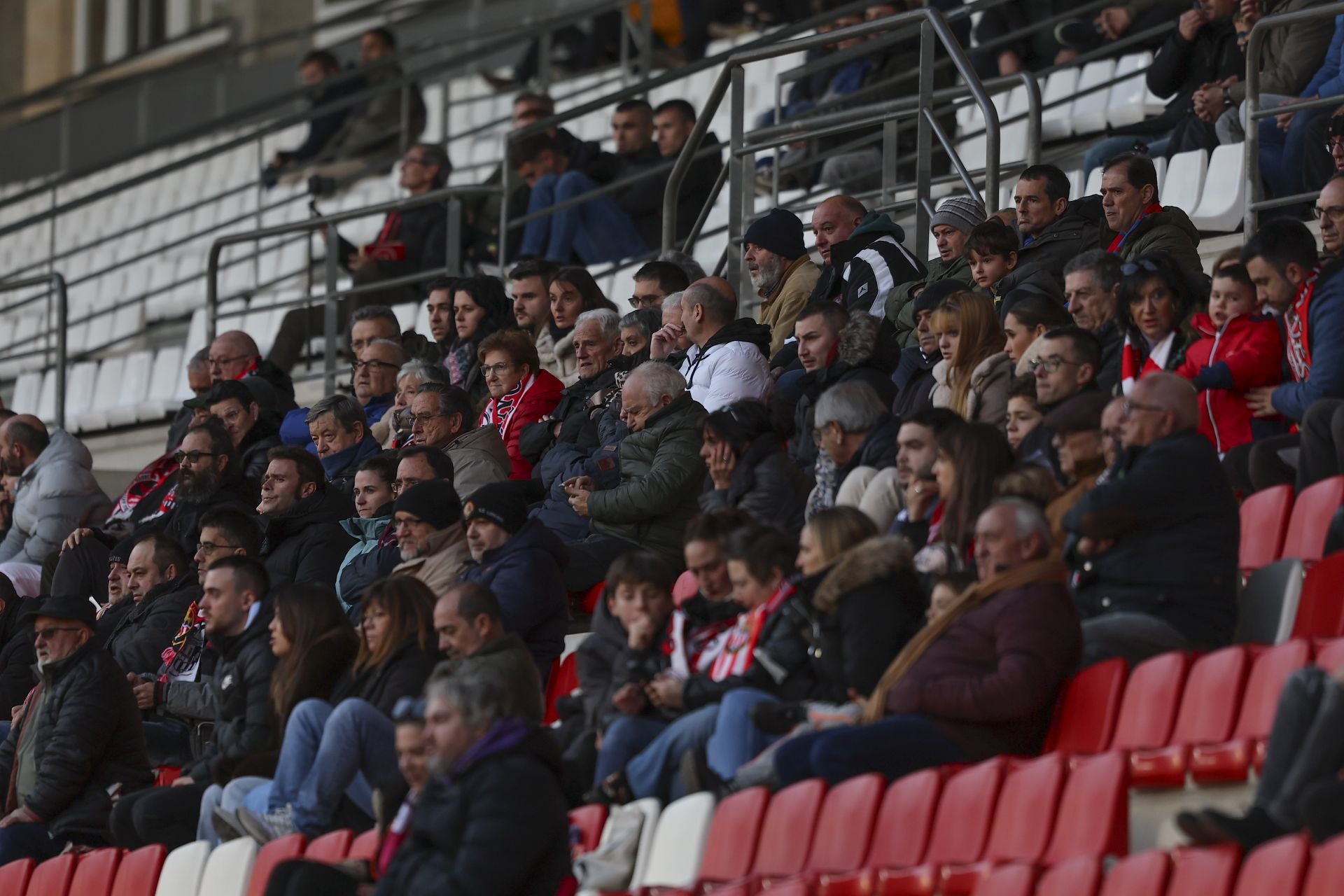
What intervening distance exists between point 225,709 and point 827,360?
203cm

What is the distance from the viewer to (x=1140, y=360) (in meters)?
6.61

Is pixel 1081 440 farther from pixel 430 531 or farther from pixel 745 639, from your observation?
pixel 430 531

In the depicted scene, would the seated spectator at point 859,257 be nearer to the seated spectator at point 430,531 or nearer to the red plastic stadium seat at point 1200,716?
the seated spectator at point 430,531

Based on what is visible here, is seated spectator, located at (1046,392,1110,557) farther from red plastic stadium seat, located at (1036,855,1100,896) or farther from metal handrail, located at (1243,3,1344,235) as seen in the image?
metal handrail, located at (1243,3,1344,235)

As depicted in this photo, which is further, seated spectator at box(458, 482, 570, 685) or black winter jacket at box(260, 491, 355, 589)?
black winter jacket at box(260, 491, 355, 589)

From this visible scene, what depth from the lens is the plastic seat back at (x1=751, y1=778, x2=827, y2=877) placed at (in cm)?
515

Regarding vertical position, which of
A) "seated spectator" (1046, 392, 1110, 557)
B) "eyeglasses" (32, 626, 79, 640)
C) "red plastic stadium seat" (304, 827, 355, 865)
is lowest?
"red plastic stadium seat" (304, 827, 355, 865)

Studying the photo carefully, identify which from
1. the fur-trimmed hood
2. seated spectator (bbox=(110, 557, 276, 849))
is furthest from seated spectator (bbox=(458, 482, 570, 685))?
the fur-trimmed hood

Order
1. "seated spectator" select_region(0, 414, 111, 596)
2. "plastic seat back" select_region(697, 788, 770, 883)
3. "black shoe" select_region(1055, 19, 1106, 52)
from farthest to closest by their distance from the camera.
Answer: "black shoe" select_region(1055, 19, 1106, 52)
"seated spectator" select_region(0, 414, 111, 596)
"plastic seat back" select_region(697, 788, 770, 883)

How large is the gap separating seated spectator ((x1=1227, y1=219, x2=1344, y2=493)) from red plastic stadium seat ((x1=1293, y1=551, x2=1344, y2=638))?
0.58 metres

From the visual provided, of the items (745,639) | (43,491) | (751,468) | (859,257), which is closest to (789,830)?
(745,639)

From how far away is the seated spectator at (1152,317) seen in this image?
6.55m

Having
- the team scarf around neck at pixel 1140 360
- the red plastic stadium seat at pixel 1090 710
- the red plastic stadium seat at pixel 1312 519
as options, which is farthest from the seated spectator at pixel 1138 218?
the red plastic stadium seat at pixel 1090 710

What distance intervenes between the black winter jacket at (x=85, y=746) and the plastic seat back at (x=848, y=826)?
2.75 metres
